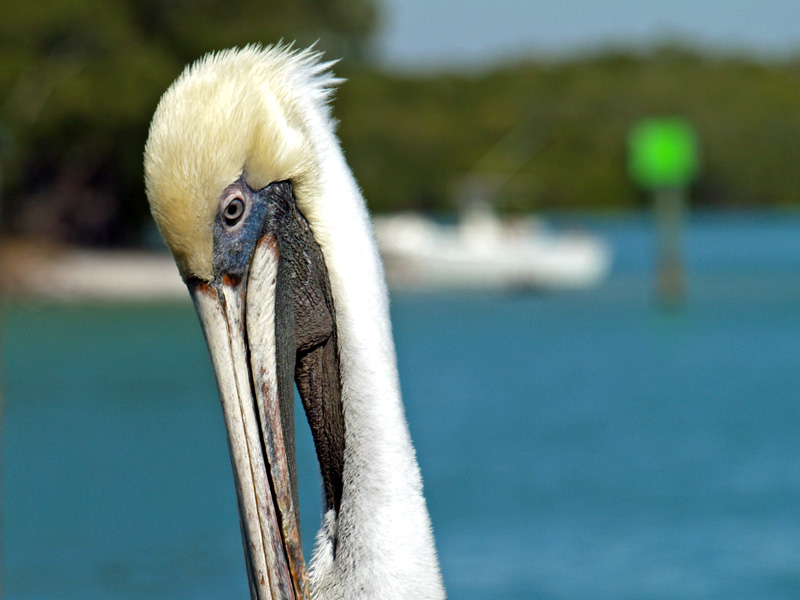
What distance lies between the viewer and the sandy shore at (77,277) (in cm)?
2738

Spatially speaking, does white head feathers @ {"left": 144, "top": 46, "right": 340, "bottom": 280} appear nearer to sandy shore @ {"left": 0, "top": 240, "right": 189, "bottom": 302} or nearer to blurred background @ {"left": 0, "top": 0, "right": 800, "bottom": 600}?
blurred background @ {"left": 0, "top": 0, "right": 800, "bottom": 600}

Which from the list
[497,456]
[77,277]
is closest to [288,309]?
[497,456]

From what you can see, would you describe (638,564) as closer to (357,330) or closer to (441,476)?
(441,476)

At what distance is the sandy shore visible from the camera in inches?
1078

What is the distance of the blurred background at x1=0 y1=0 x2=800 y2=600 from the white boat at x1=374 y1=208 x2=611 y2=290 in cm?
8

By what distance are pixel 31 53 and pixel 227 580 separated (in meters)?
23.5

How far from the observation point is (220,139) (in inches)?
88.4

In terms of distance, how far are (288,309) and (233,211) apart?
0.22m

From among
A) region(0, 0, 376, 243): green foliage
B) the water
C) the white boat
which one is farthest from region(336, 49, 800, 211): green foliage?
the water

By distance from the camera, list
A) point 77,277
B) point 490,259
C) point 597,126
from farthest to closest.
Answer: point 597,126 → point 490,259 → point 77,277

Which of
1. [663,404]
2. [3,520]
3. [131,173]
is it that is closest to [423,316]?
[131,173]

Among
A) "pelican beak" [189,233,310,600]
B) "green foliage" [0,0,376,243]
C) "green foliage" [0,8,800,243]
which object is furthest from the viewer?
"green foliage" [0,8,800,243]

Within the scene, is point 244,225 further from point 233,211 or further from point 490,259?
point 490,259

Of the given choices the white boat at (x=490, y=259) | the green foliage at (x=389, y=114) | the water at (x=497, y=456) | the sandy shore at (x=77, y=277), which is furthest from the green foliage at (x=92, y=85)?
the white boat at (x=490, y=259)
